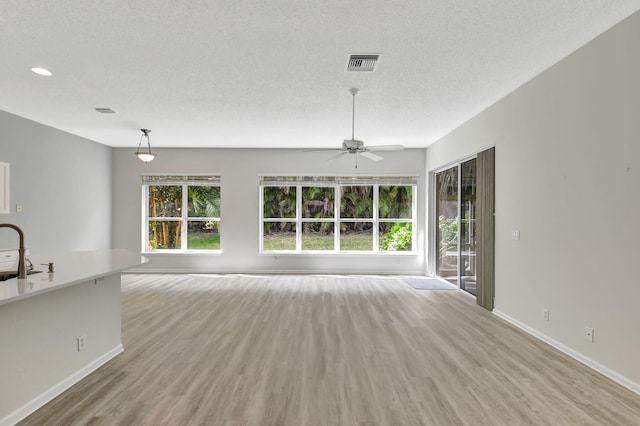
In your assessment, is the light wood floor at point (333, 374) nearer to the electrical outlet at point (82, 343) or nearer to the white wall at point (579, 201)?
the electrical outlet at point (82, 343)

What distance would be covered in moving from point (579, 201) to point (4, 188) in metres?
7.19

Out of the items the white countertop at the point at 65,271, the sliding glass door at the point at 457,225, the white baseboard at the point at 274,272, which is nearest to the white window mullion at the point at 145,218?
the white baseboard at the point at 274,272

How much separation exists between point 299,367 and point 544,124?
3.48 metres

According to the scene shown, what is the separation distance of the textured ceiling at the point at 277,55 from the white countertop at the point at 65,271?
191 cm

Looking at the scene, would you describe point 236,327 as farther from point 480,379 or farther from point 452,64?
point 452,64

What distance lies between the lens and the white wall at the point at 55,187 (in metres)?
5.13

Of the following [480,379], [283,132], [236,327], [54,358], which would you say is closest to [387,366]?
[480,379]

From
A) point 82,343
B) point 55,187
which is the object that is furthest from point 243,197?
point 82,343

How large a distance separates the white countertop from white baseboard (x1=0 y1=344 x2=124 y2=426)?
2.62 ft

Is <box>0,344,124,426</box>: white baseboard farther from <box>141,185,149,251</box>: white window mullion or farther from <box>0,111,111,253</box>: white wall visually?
<box>141,185,149,251</box>: white window mullion

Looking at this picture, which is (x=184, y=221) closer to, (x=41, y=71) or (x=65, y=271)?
(x=41, y=71)

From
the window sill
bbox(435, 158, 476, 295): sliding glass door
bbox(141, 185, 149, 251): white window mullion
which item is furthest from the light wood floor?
bbox(141, 185, 149, 251): white window mullion

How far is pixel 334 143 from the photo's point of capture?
22.9 ft

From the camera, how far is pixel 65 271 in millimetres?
2426
